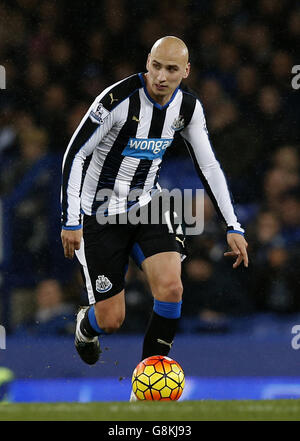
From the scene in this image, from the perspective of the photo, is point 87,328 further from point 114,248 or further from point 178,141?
point 178,141

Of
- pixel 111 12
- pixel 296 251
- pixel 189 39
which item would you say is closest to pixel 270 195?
pixel 296 251

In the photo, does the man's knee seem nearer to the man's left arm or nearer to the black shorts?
the black shorts

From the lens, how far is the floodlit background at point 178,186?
17.6ft

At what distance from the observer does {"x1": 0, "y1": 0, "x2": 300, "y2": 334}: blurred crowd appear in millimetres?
5863

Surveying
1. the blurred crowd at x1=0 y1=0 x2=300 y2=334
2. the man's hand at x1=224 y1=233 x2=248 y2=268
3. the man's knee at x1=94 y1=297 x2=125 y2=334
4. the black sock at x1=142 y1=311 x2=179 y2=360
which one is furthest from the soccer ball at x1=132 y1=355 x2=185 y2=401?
the blurred crowd at x1=0 y1=0 x2=300 y2=334

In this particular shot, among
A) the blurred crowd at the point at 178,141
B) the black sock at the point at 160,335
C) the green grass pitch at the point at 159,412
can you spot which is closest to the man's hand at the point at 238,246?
the black sock at the point at 160,335

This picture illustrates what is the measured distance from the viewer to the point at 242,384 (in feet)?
17.5

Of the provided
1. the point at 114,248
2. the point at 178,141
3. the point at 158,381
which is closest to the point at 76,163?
the point at 114,248

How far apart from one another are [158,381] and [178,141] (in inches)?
107

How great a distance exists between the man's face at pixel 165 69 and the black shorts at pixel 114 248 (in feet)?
2.35

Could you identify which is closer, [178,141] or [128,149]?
[128,149]

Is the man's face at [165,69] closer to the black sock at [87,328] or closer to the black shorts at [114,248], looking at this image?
the black shorts at [114,248]

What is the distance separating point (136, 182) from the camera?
4.42m
